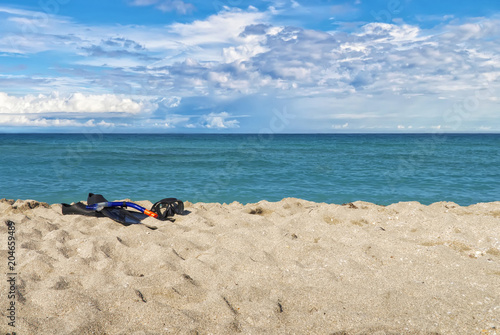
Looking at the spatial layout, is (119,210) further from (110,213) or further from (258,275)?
(258,275)

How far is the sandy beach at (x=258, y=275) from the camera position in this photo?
3.94 meters

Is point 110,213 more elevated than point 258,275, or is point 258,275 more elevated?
point 110,213

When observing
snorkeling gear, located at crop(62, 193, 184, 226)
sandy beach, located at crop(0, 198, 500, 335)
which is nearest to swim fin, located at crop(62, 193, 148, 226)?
snorkeling gear, located at crop(62, 193, 184, 226)

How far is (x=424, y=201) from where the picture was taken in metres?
13.6

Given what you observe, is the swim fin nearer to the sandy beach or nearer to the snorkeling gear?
the snorkeling gear

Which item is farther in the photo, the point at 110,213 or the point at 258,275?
the point at 110,213

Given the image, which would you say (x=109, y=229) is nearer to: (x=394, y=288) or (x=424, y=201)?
(x=394, y=288)

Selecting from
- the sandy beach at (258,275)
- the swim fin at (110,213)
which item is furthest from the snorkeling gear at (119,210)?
the sandy beach at (258,275)

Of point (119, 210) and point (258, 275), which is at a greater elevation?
point (119, 210)

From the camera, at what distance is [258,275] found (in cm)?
518

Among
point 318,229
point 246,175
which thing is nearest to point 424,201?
point 318,229

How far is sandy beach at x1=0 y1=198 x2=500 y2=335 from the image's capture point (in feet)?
12.9

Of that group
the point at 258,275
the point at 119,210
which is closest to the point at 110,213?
the point at 119,210

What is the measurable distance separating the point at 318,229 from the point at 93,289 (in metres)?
4.32
